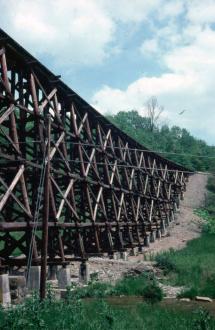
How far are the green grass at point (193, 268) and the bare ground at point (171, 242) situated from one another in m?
0.56

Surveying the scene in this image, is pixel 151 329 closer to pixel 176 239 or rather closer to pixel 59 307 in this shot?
pixel 59 307

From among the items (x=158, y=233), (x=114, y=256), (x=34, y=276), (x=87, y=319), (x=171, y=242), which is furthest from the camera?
(x=158, y=233)

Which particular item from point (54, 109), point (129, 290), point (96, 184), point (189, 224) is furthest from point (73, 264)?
point (189, 224)

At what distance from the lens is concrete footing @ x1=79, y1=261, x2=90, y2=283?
14.9 m

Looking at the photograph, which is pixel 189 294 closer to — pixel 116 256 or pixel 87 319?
pixel 87 319

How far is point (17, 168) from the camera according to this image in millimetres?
10906

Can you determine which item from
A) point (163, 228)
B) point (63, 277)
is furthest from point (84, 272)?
point (163, 228)

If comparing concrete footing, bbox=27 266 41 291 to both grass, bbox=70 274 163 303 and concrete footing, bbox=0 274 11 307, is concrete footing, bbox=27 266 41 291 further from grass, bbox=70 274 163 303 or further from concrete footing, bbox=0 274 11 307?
concrete footing, bbox=0 274 11 307

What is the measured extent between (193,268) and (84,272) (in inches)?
171

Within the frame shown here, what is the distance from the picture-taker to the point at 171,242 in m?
27.6

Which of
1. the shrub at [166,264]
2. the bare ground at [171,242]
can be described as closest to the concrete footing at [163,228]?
the bare ground at [171,242]

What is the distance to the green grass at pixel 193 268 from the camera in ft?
44.4

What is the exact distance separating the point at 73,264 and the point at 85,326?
11.9 metres

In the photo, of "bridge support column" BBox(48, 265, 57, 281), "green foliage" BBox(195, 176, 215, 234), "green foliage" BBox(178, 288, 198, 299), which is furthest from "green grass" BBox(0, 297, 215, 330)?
"green foliage" BBox(195, 176, 215, 234)
